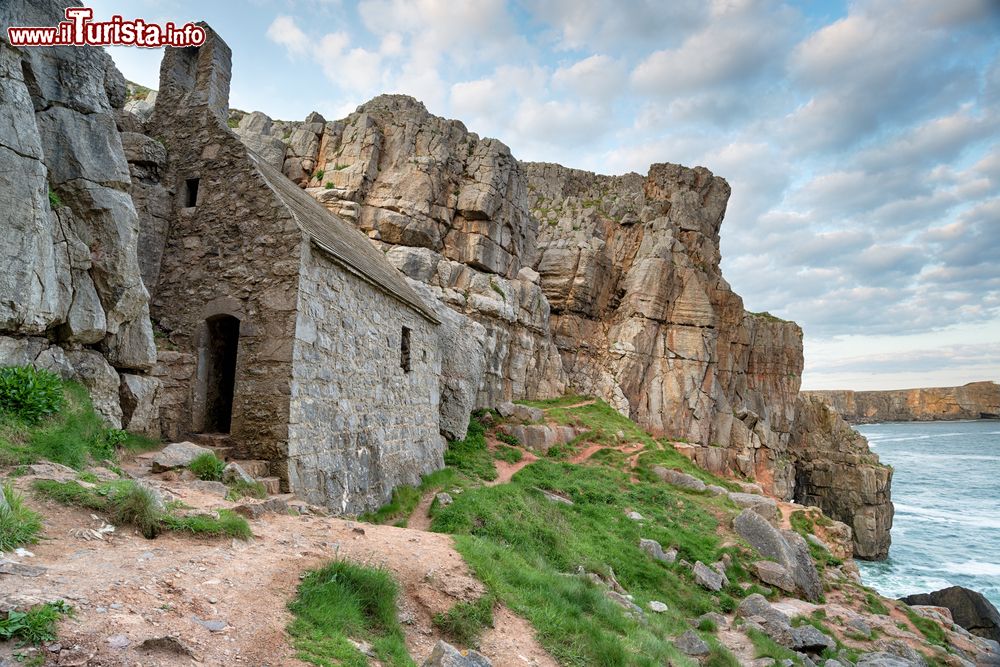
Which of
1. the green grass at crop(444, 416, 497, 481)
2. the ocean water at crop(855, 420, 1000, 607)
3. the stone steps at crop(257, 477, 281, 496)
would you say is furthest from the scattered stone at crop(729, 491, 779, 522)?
the stone steps at crop(257, 477, 281, 496)

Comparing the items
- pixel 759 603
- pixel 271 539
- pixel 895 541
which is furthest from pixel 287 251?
pixel 895 541

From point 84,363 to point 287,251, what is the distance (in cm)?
395

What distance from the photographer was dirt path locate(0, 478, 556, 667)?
362 centimetres

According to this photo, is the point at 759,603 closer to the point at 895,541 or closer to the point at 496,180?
the point at 496,180

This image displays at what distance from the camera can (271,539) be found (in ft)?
20.2

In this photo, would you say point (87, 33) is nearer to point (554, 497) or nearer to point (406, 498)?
point (406, 498)

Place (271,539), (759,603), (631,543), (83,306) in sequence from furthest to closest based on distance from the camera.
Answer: (631,543)
(759,603)
(83,306)
(271,539)

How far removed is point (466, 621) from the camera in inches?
229

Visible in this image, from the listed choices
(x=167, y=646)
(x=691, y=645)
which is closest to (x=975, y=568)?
(x=691, y=645)

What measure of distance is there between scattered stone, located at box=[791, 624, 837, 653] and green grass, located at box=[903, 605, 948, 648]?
4.62 metres

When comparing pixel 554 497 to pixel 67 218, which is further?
pixel 554 497

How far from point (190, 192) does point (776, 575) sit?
56.2 feet

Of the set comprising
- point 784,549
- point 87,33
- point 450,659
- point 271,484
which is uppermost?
point 87,33

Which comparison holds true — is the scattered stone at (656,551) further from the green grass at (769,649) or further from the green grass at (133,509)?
the green grass at (133,509)
